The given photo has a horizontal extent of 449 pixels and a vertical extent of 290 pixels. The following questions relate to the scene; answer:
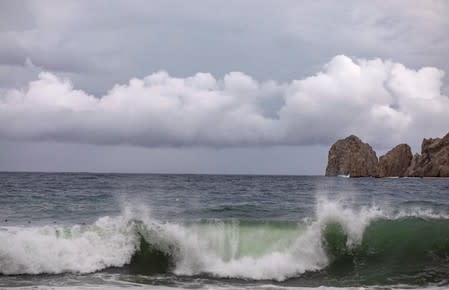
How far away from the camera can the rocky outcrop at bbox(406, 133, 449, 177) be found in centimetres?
10419

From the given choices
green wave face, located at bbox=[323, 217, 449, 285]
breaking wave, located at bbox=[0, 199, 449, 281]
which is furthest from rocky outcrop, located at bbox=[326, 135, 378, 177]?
breaking wave, located at bbox=[0, 199, 449, 281]

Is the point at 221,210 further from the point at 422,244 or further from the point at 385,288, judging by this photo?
the point at 385,288

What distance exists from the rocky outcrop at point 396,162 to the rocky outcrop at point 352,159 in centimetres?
181

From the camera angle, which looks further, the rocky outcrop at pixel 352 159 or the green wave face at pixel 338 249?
the rocky outcrop at pixel 352 159

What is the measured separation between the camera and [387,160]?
387 ft

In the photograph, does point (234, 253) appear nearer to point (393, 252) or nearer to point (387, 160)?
point (393, 252)

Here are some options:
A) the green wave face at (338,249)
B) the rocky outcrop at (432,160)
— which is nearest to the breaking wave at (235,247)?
the green wave face at (338,249)

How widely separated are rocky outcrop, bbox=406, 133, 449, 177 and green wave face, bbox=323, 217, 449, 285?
94.6 meters

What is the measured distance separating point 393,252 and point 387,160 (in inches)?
4249

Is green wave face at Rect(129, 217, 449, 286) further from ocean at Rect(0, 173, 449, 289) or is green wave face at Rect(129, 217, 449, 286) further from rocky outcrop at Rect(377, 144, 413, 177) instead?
rocky outcrop at Rect(377, 144, 413, 177)

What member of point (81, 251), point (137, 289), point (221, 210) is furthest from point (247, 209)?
point (137, 289)

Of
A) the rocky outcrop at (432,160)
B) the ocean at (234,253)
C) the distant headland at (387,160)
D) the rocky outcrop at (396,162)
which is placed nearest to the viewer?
the ocean at (234,253)

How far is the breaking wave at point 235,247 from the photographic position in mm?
13086

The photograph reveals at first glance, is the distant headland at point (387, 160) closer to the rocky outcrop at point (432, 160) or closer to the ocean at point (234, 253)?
the rocky outcrop at point (432, 160)
